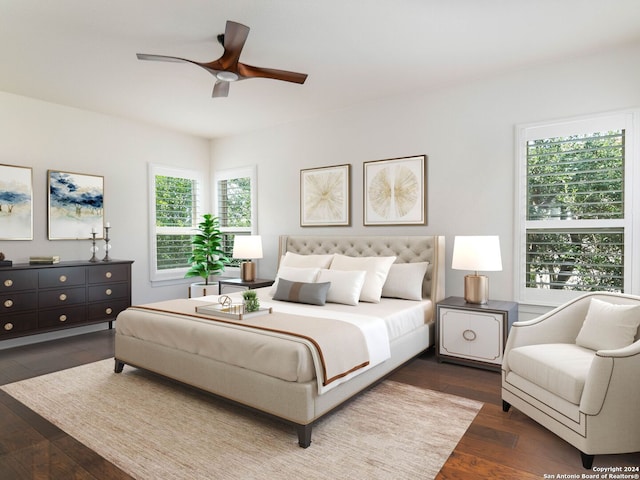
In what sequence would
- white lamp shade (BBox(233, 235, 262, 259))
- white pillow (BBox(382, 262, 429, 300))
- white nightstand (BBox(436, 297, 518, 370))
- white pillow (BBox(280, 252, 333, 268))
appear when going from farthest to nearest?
white lamp shade (BBox(233, 235, 262, 259))
white pillow (BBox(280, 252, 333, 268))
white pillow (BBox(382, 262, 429, 300))
white nightstand (BBox(436, 297, 518, 370))

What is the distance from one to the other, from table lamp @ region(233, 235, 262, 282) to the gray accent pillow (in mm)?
1593

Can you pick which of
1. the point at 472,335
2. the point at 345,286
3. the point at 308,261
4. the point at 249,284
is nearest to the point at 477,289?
the point at 472,335

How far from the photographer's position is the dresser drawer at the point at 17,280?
4137 millimetres

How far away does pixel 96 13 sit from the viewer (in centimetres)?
289

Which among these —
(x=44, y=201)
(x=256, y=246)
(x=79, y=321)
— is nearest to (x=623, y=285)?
(x=256, y=246)

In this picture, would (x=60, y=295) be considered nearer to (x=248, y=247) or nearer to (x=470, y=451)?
(x=248, y=247)

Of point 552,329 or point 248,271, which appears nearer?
point 552,329

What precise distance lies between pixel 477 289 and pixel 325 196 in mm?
2301

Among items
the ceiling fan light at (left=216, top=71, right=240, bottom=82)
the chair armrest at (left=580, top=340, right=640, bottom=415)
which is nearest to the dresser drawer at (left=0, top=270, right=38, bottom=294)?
the ceiling fan light at (left=216, top=71, right=240, bottom=82)

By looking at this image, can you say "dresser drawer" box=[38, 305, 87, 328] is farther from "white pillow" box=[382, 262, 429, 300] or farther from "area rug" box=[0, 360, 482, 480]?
"white pillow" box=[382, 262, 429, 300]

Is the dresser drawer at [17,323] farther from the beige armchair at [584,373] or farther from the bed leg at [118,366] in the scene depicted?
the beige armchair at [584,373]

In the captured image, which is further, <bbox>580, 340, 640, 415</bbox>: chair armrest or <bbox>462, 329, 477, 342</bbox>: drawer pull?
<bbox>462, 329, 477, 342</bbox>: drawer pull

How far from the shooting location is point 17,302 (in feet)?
13.9

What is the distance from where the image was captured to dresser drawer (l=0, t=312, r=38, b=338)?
13.6 feet
